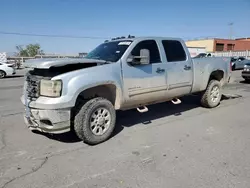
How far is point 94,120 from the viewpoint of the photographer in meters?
4.43

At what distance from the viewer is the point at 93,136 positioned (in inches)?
171

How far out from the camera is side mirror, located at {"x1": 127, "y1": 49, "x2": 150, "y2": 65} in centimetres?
480

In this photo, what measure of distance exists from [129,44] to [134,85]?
883mm

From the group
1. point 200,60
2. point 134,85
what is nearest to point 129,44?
point 134,85

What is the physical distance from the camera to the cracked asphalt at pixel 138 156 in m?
3.16

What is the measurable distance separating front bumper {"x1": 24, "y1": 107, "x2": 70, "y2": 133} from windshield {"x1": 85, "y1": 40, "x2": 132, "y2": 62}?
156 centimetres

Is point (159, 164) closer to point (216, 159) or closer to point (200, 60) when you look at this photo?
point (216, 159)

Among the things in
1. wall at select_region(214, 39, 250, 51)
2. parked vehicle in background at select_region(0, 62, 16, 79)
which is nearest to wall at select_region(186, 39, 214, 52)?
wall at select_region(214, 39, 250, 51)

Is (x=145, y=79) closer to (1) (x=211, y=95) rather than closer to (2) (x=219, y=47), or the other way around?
(1) (x=211, y=95)

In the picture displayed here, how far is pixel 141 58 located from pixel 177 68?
4.44ft

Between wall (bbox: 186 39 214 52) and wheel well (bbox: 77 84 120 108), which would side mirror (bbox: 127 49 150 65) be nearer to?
wheel well (bbox: 77 84 120 108)

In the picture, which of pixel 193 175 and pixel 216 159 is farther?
pixel 216 159

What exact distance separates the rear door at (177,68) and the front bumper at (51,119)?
261cm

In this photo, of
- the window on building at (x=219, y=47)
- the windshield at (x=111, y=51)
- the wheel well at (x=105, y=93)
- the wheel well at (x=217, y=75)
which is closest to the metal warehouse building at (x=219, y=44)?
the window on building at (x=219, y=47)
